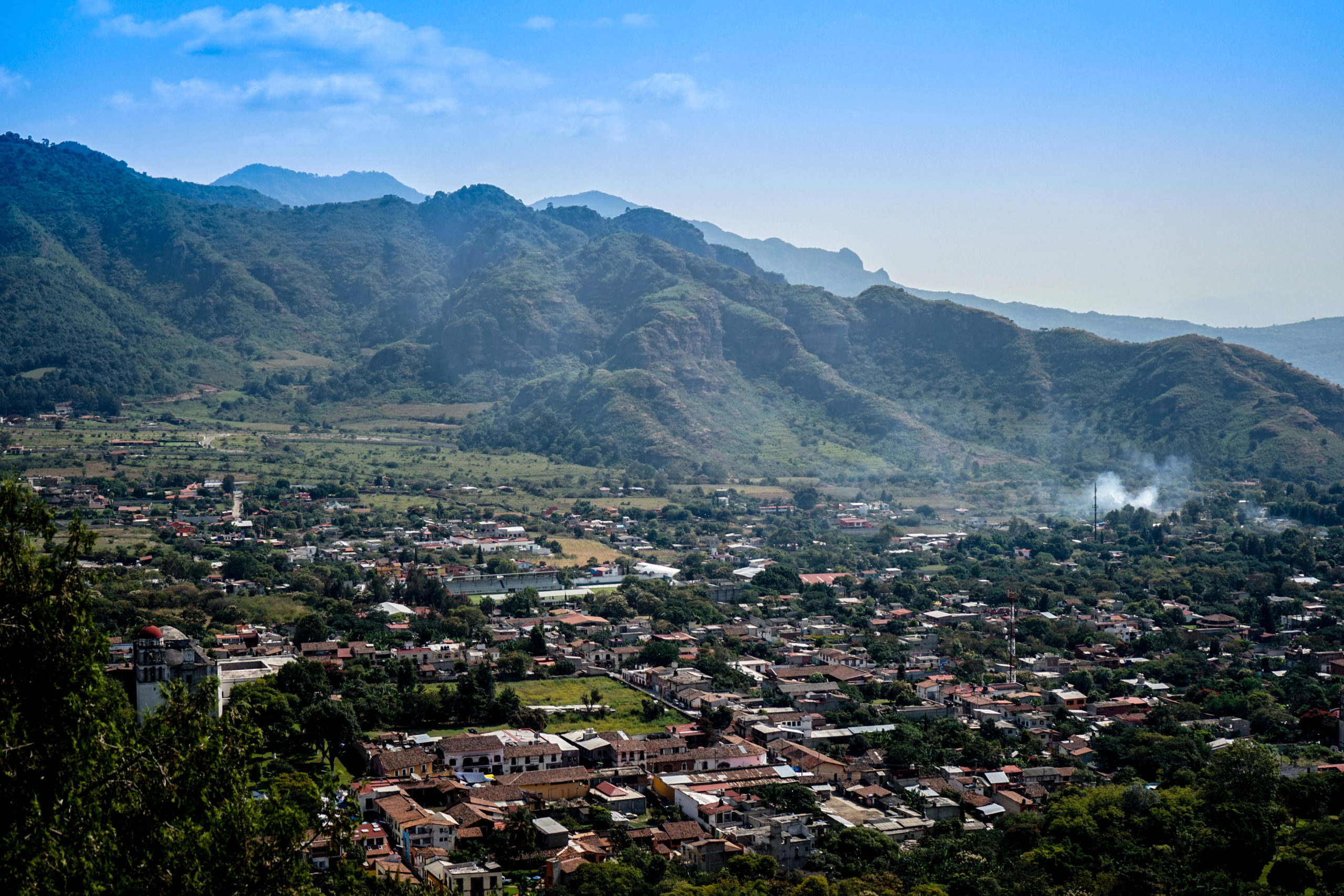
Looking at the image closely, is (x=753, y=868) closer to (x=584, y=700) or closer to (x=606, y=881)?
(x=606, y=881)

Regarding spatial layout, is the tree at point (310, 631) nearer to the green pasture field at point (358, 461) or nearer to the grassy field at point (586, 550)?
the grassy field at point (586, 550)

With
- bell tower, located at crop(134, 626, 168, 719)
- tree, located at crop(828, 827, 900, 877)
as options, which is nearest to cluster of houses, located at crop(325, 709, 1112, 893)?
tree, located at crop(828, 827, 900, 877)

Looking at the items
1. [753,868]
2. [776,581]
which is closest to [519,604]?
[776,581]

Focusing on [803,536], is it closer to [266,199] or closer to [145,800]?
[145,800]

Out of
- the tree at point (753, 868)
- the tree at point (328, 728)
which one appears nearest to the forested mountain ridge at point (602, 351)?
the tree at point (328, 728)

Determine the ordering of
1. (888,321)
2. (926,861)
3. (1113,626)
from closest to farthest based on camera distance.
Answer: (926,861), (1113,626), (888,321)

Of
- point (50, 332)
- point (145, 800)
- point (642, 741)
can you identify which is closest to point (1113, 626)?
point (642, 741)

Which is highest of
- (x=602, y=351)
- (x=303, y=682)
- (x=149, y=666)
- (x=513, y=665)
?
(x=602, y=351)
